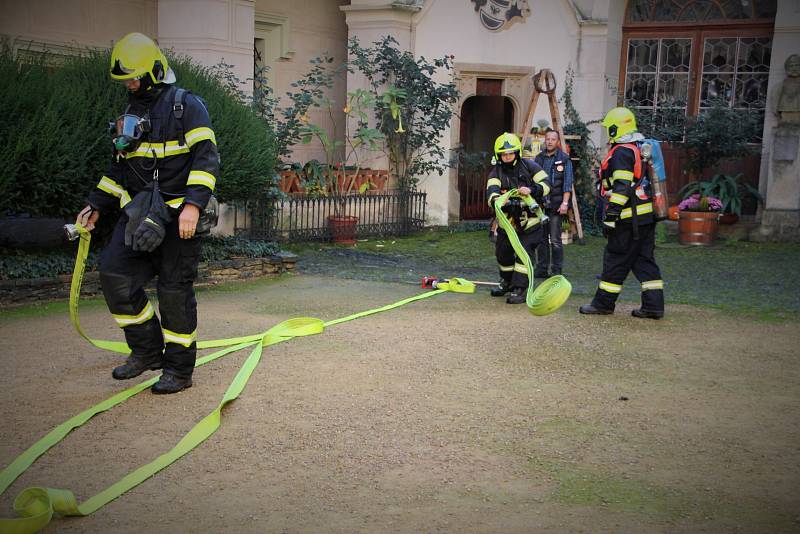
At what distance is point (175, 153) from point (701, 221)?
10.8m

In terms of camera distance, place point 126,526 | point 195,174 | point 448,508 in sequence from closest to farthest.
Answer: point 126,526 → point 448,508 → point 195,174

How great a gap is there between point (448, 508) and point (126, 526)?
1412 mm

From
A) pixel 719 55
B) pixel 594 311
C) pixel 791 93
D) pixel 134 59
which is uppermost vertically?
pixel 719 55

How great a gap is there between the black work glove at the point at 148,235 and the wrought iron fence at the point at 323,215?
6558mm

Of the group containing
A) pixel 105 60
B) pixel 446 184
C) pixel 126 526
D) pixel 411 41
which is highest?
pixel 411 41

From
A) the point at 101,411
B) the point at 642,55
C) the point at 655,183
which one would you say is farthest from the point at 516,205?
the point at 642,55

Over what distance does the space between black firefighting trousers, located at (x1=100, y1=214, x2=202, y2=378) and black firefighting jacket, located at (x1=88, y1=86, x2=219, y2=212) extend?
0.76ft

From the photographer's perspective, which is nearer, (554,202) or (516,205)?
(516,205)

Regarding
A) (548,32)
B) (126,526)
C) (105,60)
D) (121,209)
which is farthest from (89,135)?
(548,32)

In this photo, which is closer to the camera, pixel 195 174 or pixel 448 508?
pixel 448 508

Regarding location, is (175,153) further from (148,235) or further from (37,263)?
(37,263)

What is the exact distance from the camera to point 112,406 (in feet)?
18.1

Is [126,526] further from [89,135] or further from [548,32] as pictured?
[548,32]

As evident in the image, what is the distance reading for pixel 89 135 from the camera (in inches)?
350
